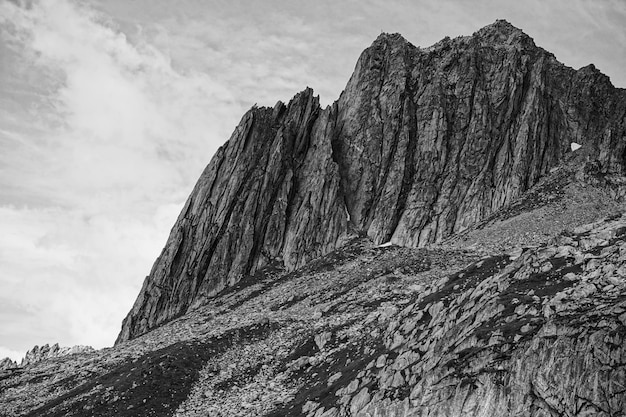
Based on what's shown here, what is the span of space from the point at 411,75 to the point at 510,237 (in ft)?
171

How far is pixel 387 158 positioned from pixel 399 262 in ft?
126

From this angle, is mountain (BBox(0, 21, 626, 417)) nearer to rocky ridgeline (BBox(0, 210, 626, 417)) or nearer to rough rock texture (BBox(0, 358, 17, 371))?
rocky ridgeline (BBox(0, 210, 626, 417))

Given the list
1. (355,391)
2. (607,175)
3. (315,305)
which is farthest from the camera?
(607,175)

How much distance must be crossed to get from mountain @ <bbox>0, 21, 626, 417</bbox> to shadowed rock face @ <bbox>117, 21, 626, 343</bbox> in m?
0.41

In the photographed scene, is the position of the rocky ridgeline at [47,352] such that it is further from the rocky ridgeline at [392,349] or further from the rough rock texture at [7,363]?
the rocky ridgeline at [392,349]

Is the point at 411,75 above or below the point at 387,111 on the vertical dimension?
above

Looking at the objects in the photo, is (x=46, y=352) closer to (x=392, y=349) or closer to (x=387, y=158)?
(x=387, y=158)

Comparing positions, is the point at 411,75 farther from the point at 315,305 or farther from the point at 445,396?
the point at 445,396

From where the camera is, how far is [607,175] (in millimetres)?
100438

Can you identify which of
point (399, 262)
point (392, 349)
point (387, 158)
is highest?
point (387, 158)

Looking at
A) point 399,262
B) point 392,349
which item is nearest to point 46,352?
point 399,262

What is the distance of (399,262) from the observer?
274 feet

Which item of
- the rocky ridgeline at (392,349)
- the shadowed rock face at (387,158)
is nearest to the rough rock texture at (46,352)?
the shadowed rock face at (387,158)

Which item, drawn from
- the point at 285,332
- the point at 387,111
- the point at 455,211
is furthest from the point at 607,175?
the point at 285,332
